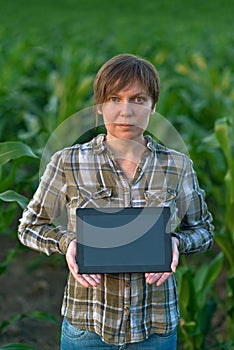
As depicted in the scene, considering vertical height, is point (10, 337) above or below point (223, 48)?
below

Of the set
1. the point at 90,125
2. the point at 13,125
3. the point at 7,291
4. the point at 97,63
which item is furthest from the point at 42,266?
the point at 97,63

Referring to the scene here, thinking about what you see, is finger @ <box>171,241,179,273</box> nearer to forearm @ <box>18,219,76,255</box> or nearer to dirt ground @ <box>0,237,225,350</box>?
forearm @ <box>18,219,76,255</box>

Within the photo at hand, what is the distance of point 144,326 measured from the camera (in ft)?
7.05

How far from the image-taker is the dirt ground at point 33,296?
12.2 feet

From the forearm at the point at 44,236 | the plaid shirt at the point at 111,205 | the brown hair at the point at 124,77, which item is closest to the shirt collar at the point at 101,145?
the plaid shirt at the point at 111,205

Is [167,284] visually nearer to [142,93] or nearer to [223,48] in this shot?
[142,93]

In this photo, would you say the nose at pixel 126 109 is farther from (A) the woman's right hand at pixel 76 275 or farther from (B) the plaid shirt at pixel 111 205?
(A) the woman's right hand at pixel 76 275

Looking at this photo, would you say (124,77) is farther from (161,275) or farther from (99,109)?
(161,275)

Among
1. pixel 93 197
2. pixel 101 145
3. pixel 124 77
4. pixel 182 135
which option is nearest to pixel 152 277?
pixel 93 197

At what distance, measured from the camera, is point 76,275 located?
202 centimetres

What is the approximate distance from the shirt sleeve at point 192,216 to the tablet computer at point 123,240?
0.48ft

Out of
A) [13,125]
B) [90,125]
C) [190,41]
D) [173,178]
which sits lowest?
[173,178]

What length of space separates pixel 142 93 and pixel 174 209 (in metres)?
0.33

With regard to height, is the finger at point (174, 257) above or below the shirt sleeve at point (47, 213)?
below
